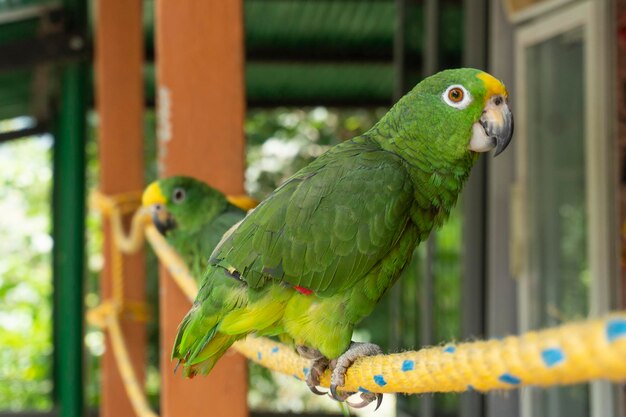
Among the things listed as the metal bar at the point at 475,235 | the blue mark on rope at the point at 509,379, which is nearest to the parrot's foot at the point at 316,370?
the blue mark on rope at the point at 509,379

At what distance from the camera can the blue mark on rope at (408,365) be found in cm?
65

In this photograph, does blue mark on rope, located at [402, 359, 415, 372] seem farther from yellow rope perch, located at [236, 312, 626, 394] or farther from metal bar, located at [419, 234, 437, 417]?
metal bar, located at [419, 234, 437, 417]

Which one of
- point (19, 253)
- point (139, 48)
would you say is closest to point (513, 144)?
point (139, 48)

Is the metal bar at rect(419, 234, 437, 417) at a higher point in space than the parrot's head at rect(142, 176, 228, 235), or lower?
lower

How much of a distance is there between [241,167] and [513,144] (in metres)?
1.46

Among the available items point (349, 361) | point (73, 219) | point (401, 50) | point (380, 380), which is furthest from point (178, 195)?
point (73, 219)

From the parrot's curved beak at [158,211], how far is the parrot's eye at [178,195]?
0.07 m

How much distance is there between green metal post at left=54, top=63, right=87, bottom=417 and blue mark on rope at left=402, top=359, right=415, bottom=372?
9.03 ft

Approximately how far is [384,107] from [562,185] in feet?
7.74

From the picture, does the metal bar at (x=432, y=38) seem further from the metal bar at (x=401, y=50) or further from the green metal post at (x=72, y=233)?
the green metal post at (x=72, y=233)

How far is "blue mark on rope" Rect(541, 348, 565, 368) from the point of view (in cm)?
46

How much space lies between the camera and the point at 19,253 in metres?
5.50

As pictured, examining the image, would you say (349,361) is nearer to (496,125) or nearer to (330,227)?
(330,227)

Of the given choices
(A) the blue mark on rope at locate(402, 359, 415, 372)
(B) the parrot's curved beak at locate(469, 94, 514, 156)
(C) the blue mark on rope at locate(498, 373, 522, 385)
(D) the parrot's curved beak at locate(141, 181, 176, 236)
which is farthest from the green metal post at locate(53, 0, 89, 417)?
(C) the blue mark on rope at locate(498, 373, 522, 385)
